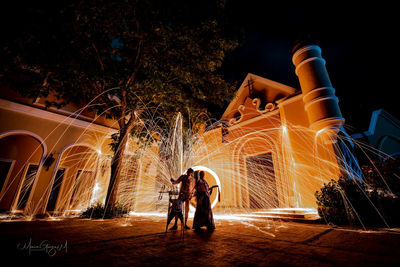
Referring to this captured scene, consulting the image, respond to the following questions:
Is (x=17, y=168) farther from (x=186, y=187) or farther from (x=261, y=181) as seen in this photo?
(x=261, y=181)

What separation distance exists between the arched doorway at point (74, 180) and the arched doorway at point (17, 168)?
→ 1385mm

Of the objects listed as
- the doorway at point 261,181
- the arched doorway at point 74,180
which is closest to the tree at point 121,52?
the arched doorway at point 74,180

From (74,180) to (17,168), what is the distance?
3.23m

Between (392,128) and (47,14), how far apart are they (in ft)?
67.0

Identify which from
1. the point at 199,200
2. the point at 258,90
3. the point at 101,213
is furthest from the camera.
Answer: the point at 258,90

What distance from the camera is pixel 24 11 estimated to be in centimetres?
587

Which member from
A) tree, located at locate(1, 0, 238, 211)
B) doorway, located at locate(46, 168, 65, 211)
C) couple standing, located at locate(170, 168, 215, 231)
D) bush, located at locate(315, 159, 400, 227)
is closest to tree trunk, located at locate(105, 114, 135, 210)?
tree, located at locate(1, 0, 238, 211)

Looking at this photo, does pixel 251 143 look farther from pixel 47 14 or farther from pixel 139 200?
pixel 47 14

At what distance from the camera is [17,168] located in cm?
1078

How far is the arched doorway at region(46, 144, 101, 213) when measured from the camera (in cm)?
1162

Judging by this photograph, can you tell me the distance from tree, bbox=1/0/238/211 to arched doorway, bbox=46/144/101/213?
5.17m

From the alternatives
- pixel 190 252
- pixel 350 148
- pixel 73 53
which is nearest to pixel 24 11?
pixel 73 53

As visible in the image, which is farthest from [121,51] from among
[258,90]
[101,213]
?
[258,90]

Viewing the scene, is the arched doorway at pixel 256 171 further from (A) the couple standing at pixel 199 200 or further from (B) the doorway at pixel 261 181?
(A) the couple standing at pixel 199 200
